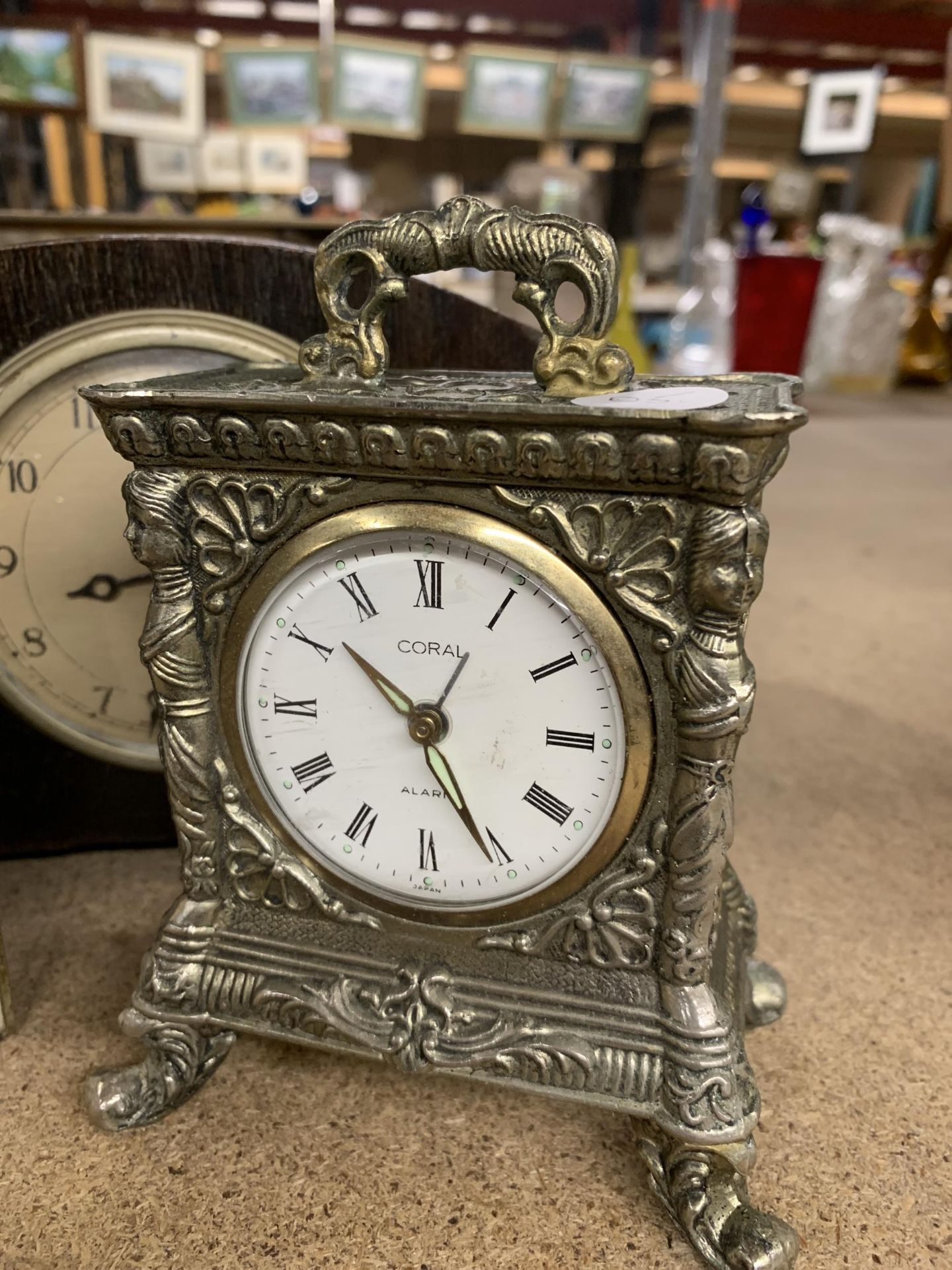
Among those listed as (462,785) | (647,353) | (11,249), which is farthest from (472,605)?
(647,353)

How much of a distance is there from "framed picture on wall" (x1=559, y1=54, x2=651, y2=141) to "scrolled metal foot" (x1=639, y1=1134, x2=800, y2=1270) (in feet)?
9.64

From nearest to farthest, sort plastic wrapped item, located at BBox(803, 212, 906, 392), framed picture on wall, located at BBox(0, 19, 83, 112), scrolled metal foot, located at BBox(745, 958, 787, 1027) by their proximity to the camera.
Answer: scrolled metal foot, located at BBox(745, 958, 787, 1027) < framed picture on wall, located at BBox(0, 19, 83, 112) < plastic wrapped item, located at BBox(803, 212, 906, 392)

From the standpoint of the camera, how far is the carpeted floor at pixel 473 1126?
25.0 inches

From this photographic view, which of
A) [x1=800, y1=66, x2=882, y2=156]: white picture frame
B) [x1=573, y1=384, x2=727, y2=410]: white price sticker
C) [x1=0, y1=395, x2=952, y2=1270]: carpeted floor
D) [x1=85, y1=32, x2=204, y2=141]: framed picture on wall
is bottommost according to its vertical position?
[x1=0, y1=395, x2=952, y2=1270]: carpeted floor

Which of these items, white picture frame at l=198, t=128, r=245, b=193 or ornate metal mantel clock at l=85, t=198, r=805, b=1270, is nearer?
ornate metal mantel clock at l=85, t=198, r=805, b=1270

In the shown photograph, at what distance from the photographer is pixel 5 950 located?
904 millimetres

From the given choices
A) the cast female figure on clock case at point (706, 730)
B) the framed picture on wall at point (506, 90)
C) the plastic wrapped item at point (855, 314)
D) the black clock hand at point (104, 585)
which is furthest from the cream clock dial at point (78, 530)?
the plastic wrapped item at point (855, 314)

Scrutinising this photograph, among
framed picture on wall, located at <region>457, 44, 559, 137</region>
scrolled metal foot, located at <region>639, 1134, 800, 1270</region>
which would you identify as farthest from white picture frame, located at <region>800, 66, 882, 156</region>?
scrolled metal foot, located at <region>639, 1134, 800, 1270</region>

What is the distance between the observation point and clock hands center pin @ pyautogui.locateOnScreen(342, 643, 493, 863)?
0.64 metres

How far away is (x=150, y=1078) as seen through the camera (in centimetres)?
72

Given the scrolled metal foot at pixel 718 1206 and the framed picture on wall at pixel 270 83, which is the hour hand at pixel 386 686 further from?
the framed picture on wall at pixel 270 83

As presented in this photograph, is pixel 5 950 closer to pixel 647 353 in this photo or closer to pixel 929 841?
pixel 929 841

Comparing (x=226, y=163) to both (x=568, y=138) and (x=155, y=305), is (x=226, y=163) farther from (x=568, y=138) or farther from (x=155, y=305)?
(x=155, y=305)

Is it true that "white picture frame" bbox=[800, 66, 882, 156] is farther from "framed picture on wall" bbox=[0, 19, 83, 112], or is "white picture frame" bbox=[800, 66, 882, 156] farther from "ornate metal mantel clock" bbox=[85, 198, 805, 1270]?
"ornate metal mantel clock" bbox=[85, 198, 805, 1270]
